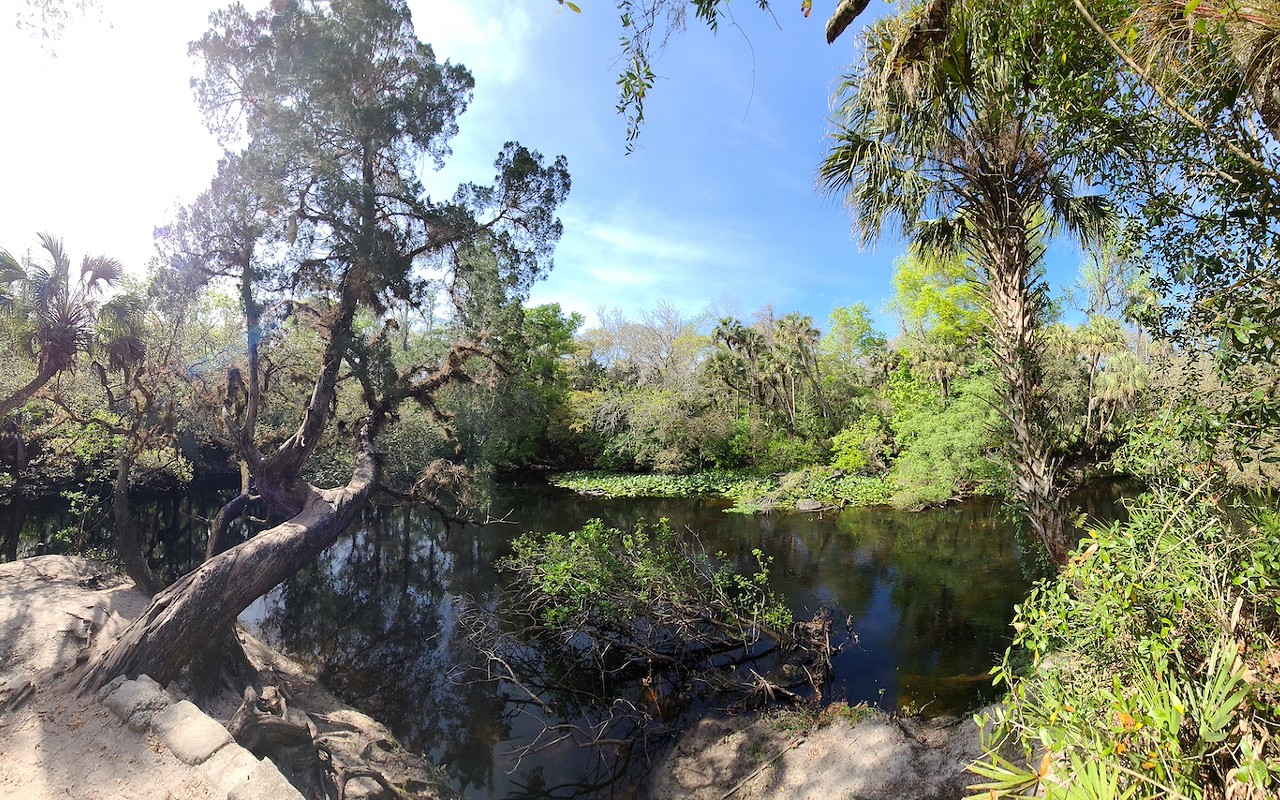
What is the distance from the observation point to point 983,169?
5859 millimetres

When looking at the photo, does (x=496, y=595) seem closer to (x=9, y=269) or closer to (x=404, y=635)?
(x=404, y=635)

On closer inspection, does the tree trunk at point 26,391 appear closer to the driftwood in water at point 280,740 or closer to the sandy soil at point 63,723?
the sandy soil at point 63,723

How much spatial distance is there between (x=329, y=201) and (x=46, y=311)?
3.94 m

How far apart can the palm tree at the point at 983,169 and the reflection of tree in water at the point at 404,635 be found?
7223 mm

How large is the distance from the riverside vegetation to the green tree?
60 mm

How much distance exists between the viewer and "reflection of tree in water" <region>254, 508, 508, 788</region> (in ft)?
25.1

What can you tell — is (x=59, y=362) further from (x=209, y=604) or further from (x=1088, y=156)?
(x=1088, y=156)

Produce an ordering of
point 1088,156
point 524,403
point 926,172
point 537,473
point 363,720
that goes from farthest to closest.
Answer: point 537,473, point 524,403, point 363,720, point 926,172, point 1088,156

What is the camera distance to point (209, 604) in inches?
267

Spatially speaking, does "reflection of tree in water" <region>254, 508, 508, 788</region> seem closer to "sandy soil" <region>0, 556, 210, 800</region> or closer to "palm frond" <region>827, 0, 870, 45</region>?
"sandy soil" <region>0, 556, 210, 800</region>

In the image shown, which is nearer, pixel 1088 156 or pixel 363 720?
pixel 1088 156

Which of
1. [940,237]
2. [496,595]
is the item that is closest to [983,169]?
[940,237]

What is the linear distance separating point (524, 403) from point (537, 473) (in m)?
8.39

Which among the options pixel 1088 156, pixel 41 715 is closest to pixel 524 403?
pixel 41 715
